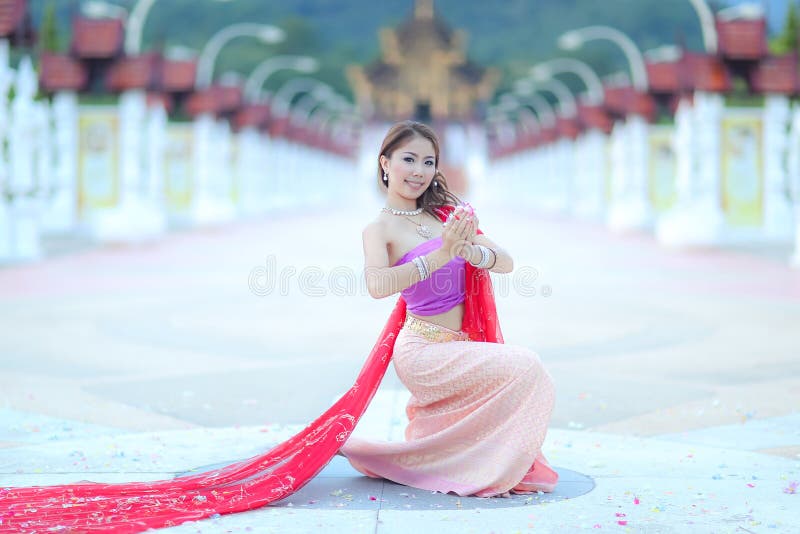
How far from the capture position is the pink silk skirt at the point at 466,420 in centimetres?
465

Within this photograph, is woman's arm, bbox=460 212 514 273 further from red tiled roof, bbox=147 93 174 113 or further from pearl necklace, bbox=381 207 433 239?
red tiled roof, bbox=147 93 174 113

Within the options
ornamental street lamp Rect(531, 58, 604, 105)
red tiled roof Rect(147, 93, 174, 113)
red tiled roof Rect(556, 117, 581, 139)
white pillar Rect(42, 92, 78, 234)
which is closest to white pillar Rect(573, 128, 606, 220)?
red tiled roof Rect(556, 117, 581, 139)

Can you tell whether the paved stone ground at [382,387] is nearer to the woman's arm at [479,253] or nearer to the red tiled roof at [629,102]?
the woman's arm at [479,253]

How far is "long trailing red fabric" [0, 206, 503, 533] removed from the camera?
4.23 meters

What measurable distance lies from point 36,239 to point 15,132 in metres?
2.04

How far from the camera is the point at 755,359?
927 cm

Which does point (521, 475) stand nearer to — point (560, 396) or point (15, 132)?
point (560, 396)

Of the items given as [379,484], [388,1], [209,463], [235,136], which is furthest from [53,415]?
[388,1]

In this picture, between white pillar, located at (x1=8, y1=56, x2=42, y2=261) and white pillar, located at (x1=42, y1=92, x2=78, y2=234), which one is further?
white pillar, located at (x1=42, y1=92, x2=78, y2=234)

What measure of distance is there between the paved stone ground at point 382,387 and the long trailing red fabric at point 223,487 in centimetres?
16

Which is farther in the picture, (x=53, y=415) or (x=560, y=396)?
(x=560, y=396)

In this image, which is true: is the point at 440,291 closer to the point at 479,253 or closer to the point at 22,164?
the point at 479,253

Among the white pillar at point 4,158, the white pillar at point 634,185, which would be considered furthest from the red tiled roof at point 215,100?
the white pillar at point 634,185

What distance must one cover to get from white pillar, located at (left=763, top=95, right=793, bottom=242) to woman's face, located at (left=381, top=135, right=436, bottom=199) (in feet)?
77.8
